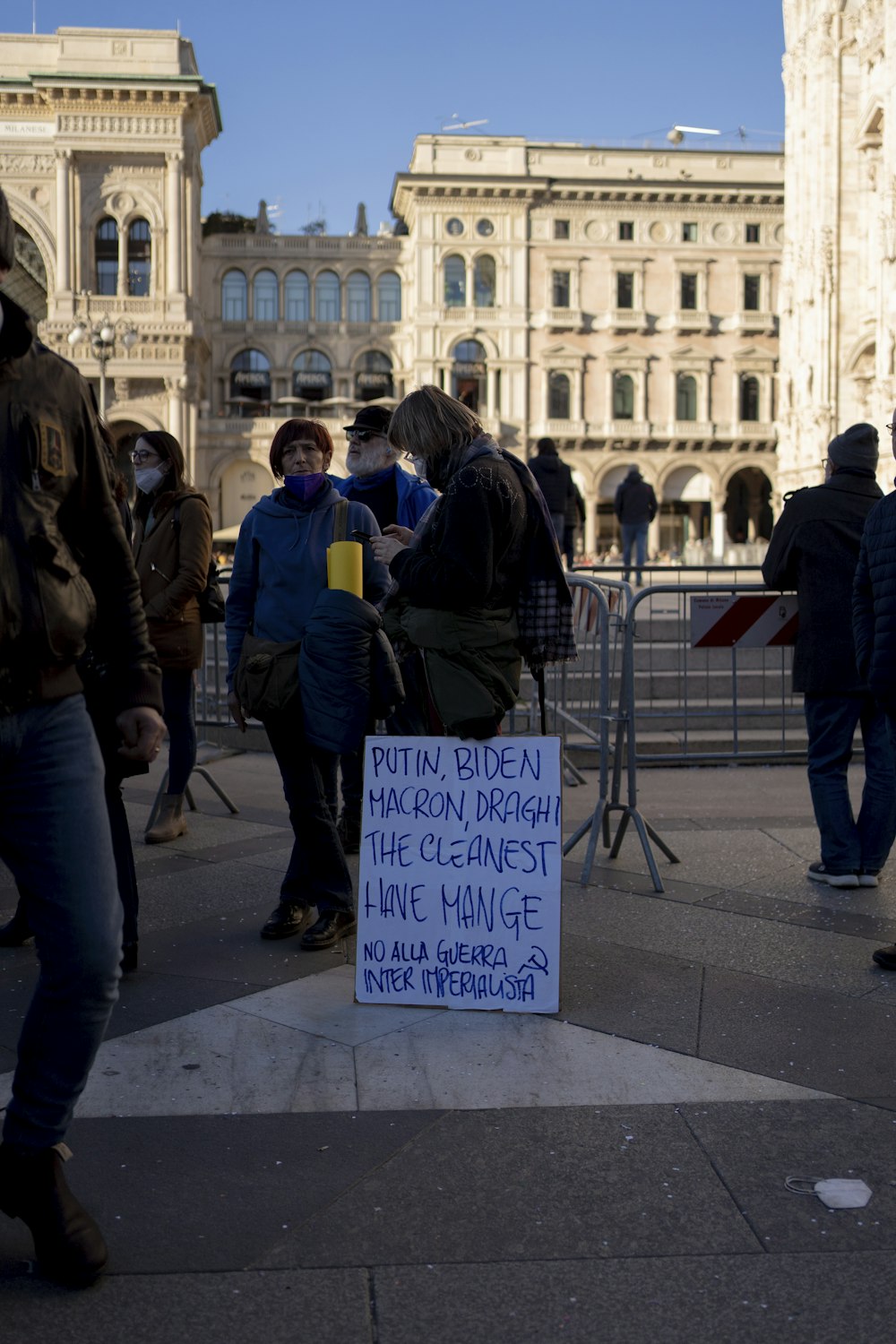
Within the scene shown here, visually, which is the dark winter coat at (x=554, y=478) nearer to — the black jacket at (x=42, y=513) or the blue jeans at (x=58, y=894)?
the black jacket at (x=42, y=513)

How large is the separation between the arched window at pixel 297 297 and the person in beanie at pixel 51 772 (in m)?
64.7

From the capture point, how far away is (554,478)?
16484 mm

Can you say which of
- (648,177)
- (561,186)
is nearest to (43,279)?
(561,186)

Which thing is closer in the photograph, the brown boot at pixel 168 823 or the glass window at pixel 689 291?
the brown boot at pixel 168 823

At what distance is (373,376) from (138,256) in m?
11.9

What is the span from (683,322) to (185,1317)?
6458cm

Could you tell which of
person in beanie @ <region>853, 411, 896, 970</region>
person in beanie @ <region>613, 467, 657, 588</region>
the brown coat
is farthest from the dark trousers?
person in beanie @ <region>613, 467, 657, 588</region>

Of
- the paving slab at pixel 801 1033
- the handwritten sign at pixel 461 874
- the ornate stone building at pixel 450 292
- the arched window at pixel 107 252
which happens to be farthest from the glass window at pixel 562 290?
the handwritten sign at pixel 461 874

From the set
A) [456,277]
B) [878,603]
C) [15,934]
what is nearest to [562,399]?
[456,277]

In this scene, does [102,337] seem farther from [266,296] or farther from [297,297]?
[297,297]

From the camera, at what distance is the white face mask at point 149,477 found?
6438 millimetres

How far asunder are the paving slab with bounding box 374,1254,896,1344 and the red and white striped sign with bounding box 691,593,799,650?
5.01 m

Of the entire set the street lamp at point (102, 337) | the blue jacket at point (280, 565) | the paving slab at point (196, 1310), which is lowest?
the paving slab at point (196, 1310)

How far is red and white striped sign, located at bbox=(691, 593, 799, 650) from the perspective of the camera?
299 inches
